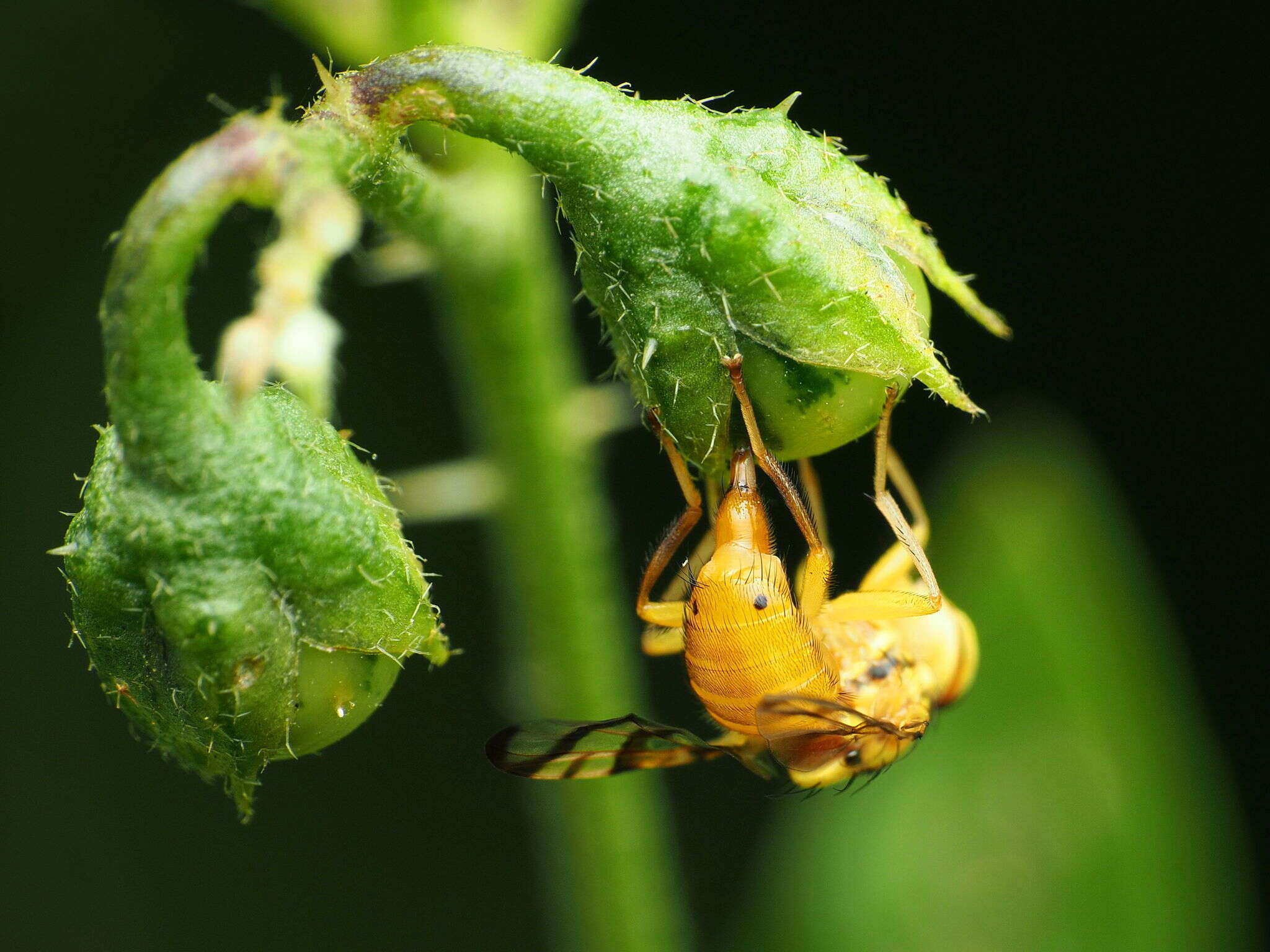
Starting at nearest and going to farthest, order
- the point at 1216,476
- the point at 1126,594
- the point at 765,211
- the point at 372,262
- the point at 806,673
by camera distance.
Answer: the point at 765,211
the point at 806,673
the point at 372,262
the point at 1126,594
the point at 1216,476

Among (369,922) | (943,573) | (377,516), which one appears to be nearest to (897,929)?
(943,573)

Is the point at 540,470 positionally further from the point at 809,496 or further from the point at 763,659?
the point at 763,659

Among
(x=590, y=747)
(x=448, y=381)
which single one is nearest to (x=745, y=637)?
(x=590, y=747)

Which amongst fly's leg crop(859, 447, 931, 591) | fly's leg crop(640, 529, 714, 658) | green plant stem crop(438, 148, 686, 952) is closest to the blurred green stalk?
green plant stem crop(438, 148, 686, 952)

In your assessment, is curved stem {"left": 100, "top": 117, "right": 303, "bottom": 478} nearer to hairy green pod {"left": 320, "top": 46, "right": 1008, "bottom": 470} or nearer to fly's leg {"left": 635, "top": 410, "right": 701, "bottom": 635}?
hairy green pod {"left": 320, "top": 46, "right": 1008, "bottom": 470}

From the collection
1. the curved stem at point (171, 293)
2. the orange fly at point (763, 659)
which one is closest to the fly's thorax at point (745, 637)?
the orange fly at point (763, 659)

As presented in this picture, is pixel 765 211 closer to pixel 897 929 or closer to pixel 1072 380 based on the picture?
pixel 897 929

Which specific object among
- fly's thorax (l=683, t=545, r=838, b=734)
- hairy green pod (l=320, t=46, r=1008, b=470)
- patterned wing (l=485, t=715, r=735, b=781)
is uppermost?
hairy green pod (l=320, t=46, r=1008, b=470)
